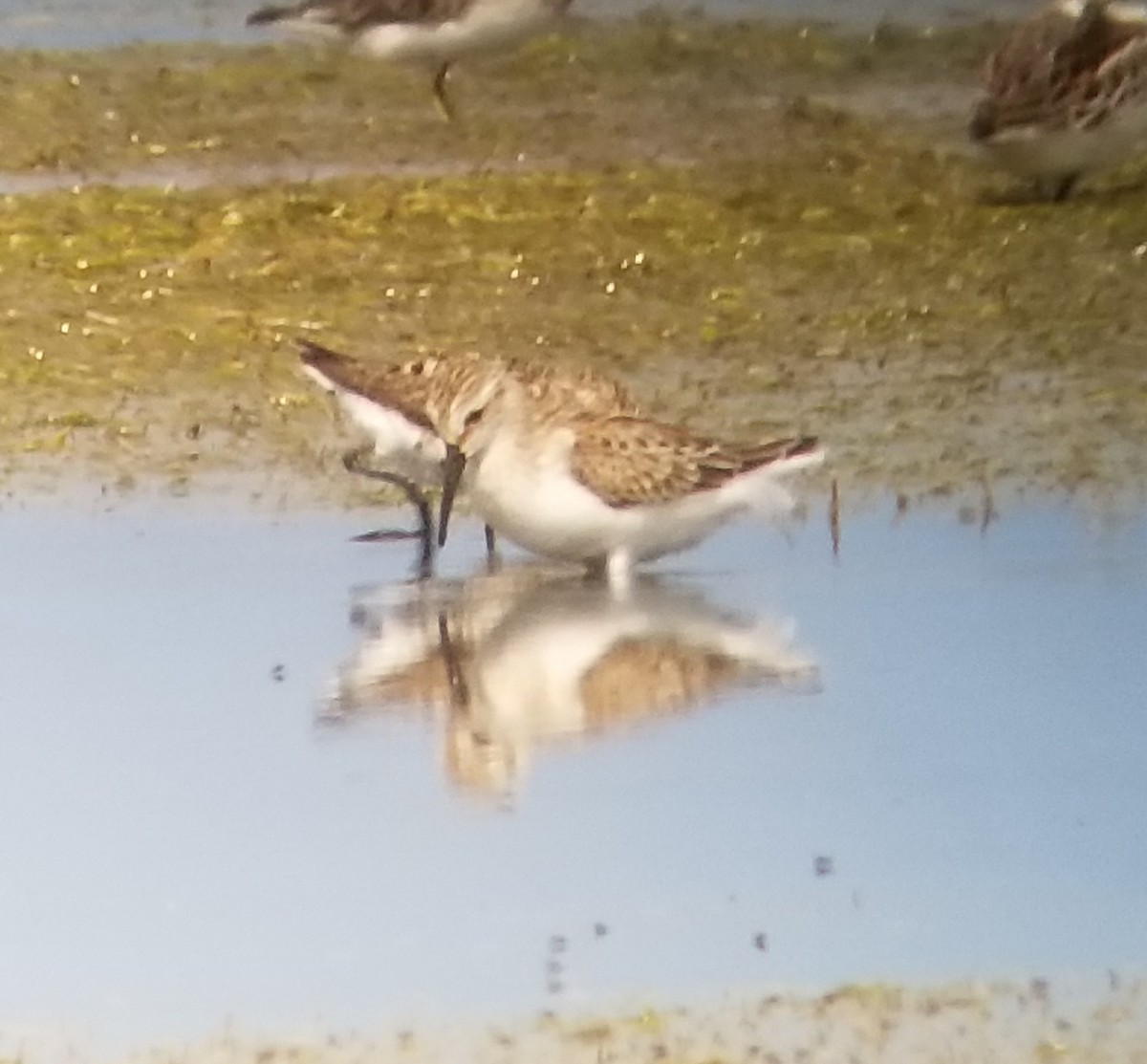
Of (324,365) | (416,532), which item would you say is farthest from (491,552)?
(324,365)

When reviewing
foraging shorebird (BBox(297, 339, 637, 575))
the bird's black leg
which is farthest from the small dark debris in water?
the bird's black leg

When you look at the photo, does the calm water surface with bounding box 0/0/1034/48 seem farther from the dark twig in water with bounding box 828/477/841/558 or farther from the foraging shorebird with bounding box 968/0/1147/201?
the dark twig in water with bounding box 828/477/841/558

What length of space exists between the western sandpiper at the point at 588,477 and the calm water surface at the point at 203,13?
0.84m

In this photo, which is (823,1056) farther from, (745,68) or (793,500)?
(745,68)

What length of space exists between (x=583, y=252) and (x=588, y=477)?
0.64m

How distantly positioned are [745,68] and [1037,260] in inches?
18.1

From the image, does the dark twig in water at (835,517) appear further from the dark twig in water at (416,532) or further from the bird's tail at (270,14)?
the bird's tail at (270,14)

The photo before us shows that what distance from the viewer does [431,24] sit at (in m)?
3.23

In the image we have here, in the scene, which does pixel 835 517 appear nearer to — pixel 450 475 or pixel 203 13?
pixel 450 475

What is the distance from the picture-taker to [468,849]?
2.36m

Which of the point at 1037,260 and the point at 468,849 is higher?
the point at 1037,260

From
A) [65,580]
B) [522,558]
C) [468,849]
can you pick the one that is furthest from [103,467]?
[468,849]

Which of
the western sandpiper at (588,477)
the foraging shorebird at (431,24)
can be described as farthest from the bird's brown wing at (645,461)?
the foraging shorebird at (431,24)

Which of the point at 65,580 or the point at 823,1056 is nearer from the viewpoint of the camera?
the point at 823,1056
